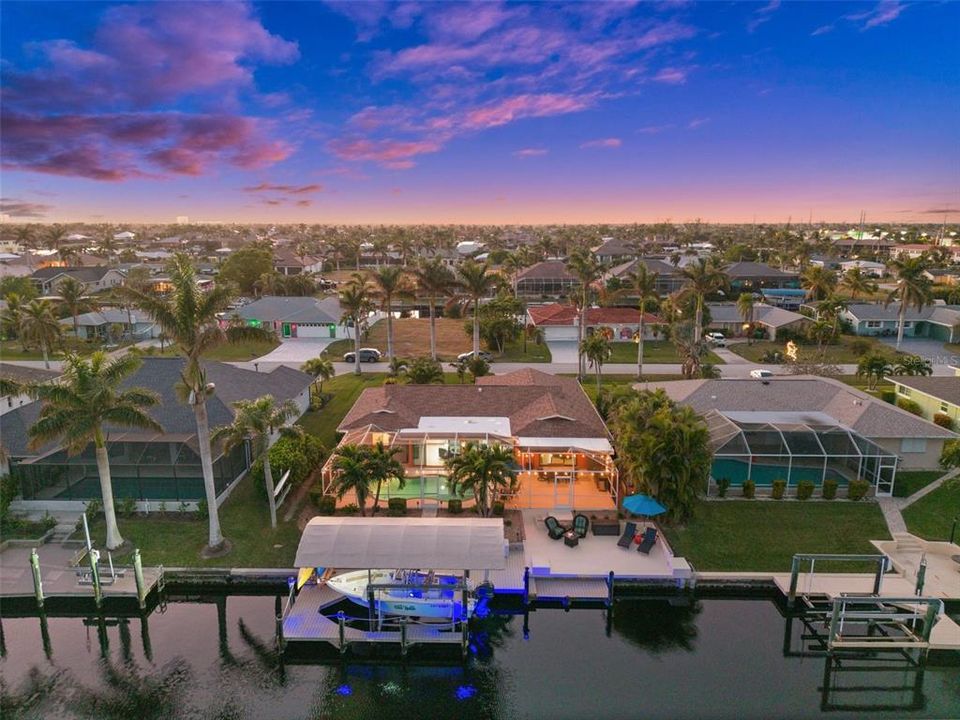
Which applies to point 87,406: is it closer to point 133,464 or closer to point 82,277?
point 133,464

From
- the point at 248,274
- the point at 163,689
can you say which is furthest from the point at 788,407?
the point at 248,274

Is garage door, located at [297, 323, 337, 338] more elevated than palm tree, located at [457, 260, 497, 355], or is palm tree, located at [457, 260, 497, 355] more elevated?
palm tree, located at [457, 260, 497, 355]

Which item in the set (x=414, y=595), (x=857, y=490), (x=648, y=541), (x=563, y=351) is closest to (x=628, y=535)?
(x=648, y=541)

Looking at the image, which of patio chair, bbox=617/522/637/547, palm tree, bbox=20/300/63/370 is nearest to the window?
patio chair, bbox=617/522/637/547

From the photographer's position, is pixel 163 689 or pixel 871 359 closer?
pixel 163 689

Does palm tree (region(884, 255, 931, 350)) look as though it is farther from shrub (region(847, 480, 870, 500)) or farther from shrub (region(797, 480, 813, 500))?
shrub (region(797, 480, 813, 500))

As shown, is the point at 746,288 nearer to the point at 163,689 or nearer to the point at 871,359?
the point at 871,359
